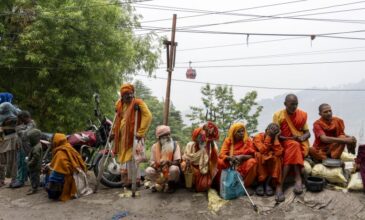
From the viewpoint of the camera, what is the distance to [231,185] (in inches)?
236

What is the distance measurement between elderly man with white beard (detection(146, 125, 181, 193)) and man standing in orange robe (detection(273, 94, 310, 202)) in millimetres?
1653

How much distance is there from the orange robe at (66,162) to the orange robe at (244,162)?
2.49 metres

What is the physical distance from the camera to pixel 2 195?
715cm

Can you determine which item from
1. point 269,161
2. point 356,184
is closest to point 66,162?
point 269,161

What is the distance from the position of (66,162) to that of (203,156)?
2.33m

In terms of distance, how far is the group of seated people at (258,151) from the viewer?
5938 millimetres

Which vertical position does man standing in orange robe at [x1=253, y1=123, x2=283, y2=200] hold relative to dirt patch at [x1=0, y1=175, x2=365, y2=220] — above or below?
above

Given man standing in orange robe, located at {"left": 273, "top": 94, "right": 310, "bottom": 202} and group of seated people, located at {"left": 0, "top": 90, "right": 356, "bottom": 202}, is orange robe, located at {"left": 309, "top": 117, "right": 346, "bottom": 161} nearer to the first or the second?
group of seated people, located at {"left": 0, "top": 90, "right": 356, "bottom": 202}

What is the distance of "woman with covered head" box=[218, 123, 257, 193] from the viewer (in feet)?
19.8

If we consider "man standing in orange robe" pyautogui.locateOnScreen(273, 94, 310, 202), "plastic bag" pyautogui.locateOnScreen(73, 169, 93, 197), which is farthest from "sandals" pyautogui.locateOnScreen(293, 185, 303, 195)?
"plastic bag" pyautogui.locateOnScreen(73, 169, 93, 197)

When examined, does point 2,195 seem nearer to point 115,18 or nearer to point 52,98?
point 52,98

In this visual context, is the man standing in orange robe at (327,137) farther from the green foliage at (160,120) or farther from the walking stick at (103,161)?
the green foliage at (160,120)

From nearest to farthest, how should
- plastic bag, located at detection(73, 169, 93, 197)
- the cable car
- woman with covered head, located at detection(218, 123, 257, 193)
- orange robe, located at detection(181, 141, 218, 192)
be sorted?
woman with covered head, located at detection(218, 123, 257, 193)
orange robe, located at detection(181, 141, 218, 192)
plastic bag, located at detection(73, 169, 93, 197)
the cable car

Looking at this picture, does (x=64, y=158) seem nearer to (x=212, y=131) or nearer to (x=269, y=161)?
(x=212, y=131)
